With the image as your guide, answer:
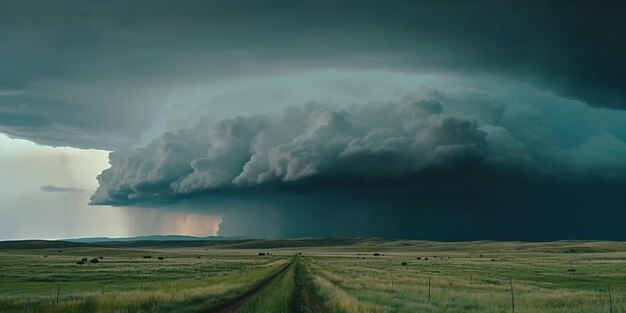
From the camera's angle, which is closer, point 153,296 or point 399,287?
point 153,296

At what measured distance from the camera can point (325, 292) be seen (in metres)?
38.7

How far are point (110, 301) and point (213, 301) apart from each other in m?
5.99

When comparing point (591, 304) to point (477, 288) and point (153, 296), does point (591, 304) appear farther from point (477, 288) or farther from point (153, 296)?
point (153, 296)

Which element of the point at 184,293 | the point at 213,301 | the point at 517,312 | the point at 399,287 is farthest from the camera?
the point at 399,287

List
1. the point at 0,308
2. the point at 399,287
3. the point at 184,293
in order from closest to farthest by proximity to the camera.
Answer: the point at 0,308
the point at 184,293
the point at 399,287

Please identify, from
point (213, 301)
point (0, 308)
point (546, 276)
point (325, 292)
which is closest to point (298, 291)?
point (325, 292)

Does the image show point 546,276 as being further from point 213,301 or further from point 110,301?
point 110,301

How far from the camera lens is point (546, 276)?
226ft

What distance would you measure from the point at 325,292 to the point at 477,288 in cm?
1582

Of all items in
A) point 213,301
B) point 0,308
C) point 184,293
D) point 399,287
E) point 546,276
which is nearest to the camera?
point 0,308

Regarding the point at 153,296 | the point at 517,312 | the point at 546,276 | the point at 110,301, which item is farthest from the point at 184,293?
the point at 546,276

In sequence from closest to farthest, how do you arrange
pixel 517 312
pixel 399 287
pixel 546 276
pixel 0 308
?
pixel 517 312 → pixel 0 308 → pixel 399 287 → pixel 546 276

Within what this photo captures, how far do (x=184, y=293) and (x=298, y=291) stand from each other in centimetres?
793

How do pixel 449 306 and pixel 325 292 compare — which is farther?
pixel 325 292
